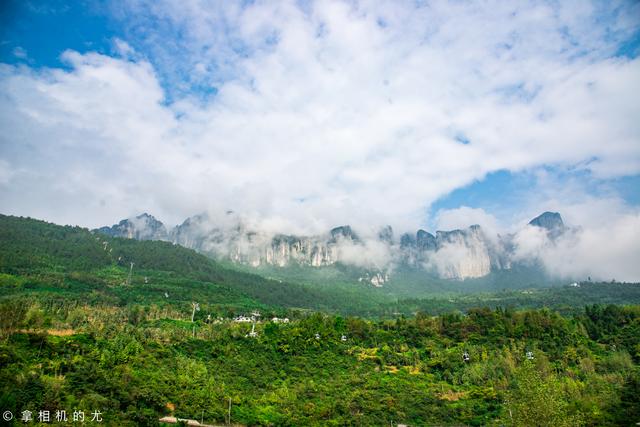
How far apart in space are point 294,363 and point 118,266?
288 feet

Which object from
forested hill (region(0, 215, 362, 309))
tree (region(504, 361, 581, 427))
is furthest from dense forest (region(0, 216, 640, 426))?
forested hill (region(0, 215, 362, 309))

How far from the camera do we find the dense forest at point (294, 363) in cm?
3133

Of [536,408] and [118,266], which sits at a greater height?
[118,266]

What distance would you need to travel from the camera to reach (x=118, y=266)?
123 meters

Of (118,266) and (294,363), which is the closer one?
(294,363)

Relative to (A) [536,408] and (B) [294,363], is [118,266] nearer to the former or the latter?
(B) [294,363]

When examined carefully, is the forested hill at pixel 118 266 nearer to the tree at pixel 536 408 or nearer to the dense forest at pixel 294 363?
the dense forest at pixel 294 363

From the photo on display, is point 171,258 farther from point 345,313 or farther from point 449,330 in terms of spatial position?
point 449,330

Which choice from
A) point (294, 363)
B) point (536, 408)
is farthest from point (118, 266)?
point (536, 408)

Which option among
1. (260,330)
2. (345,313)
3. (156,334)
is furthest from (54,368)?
(345,313)

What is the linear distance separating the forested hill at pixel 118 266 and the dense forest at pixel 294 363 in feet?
4.39

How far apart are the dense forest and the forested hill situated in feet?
4.39

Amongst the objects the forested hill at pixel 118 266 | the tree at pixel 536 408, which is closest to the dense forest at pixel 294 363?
the tree at pixel 536 408

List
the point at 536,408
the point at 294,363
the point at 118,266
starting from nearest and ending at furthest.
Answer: the point at 536,408 → the point at 294,363 → the point at 118,266
